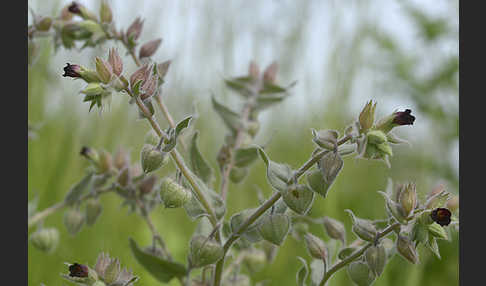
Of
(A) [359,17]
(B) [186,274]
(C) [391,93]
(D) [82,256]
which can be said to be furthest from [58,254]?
(C) [391,93]

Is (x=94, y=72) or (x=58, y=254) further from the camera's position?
(x=58, y=254)

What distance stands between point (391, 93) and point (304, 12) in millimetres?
963

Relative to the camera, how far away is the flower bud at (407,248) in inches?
25.7

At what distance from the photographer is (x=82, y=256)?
1454 millimetres

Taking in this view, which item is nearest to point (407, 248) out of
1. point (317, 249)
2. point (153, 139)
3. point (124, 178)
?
point (317, 249)

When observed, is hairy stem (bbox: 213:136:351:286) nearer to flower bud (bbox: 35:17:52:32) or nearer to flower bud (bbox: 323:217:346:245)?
flower bud (bbox: 323:217:346:245)

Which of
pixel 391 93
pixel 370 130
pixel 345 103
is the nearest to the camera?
pixel 370 130

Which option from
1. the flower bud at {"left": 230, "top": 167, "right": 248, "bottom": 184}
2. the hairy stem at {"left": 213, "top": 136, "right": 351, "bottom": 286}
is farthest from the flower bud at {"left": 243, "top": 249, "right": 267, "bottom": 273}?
the hairy stem at {"left": 213, "top": 136, "right": 351, "bottom": 286}

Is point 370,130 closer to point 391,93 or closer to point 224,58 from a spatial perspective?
point 224,58

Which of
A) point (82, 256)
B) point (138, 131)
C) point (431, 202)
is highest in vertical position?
point (431, 202)

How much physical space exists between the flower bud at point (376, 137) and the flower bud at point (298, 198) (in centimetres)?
11

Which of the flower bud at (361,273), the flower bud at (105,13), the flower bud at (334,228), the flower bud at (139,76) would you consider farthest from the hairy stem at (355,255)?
the flower bud at (105,13)

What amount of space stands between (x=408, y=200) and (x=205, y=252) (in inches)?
Result: 10.9

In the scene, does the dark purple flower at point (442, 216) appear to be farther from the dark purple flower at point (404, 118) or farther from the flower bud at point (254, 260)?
the flower bud at point (254, 260)
